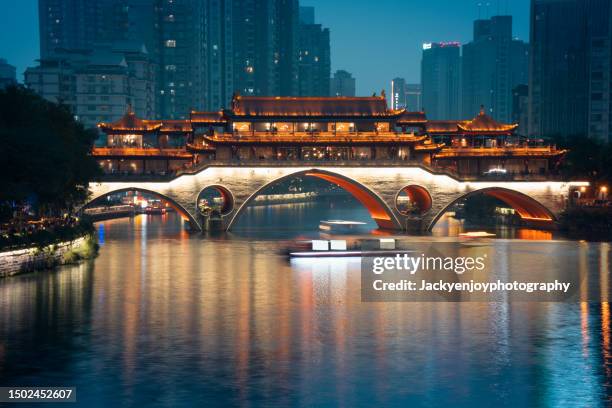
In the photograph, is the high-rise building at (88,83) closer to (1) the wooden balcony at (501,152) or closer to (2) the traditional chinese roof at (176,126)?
(2) the traditional chinese roof at (176,126)

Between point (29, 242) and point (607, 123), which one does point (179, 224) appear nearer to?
point (29, 242)

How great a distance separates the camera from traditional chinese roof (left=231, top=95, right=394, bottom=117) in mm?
90062

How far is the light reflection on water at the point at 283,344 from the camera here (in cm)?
2683

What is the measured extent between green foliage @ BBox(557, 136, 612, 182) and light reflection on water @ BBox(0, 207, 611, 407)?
139 feet

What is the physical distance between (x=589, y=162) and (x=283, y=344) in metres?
70.1

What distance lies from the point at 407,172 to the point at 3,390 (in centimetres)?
6268

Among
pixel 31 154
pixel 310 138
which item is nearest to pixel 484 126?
pixel 310 138

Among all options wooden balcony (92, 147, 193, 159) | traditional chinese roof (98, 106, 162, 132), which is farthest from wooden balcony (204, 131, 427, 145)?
traditional chinese roof (98, 106, 162, 132)

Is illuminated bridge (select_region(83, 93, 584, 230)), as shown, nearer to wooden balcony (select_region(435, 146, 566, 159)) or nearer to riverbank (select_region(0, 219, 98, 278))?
wooden balcony (select_region(435, 146, 566, 159))

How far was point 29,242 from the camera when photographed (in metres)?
51.8

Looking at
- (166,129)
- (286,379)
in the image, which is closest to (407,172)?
(166,129)

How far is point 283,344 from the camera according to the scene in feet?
108

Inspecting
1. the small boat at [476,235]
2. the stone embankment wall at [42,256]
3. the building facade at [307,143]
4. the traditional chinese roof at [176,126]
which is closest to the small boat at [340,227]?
the building facade at [307,143]

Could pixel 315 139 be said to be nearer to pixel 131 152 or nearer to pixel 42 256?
pixel 131 152
